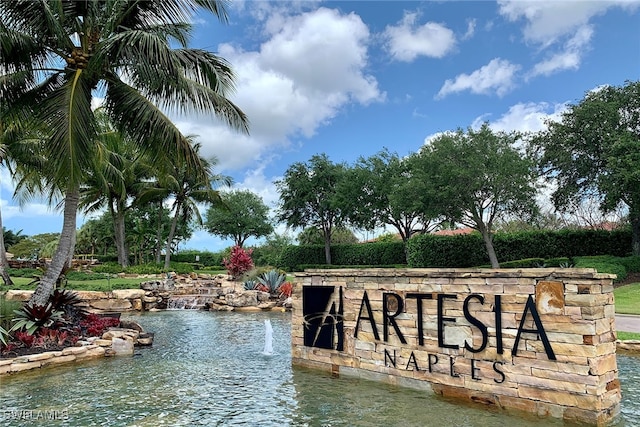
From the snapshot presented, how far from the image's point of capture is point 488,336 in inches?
223

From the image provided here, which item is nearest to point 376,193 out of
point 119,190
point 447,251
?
point 447,251

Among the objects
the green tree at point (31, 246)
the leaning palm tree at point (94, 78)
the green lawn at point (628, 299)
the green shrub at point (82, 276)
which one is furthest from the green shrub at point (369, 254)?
the green tree at point (31, 246)

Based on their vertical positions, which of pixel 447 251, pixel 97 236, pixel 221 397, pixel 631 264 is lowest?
pixel 221 397

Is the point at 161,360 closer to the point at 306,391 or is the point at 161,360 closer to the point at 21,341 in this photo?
the point at 21,341

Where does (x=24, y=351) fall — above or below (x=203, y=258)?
below

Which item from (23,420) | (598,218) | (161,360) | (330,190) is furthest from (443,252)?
(23,420)

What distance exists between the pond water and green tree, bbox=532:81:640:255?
1672 cm

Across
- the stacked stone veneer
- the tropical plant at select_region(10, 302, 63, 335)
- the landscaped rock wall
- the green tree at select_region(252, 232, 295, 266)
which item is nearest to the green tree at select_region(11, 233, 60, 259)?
the green tree at select_region(252, 232, 295, 266)

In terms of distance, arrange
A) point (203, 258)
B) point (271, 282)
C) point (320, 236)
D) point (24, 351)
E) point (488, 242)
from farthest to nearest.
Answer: point (203, 258)
point (320, 236)
point (488, 242)
point (271, 282)
point (24, 351)

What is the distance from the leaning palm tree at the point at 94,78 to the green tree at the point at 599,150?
1909 centimetres

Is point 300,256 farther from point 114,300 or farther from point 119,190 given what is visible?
point 114,300

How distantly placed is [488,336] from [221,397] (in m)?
3.58

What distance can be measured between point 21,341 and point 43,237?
53894 millimetres

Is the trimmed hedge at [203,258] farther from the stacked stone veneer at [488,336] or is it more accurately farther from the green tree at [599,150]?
the stacked stone veneer at [488,336]
